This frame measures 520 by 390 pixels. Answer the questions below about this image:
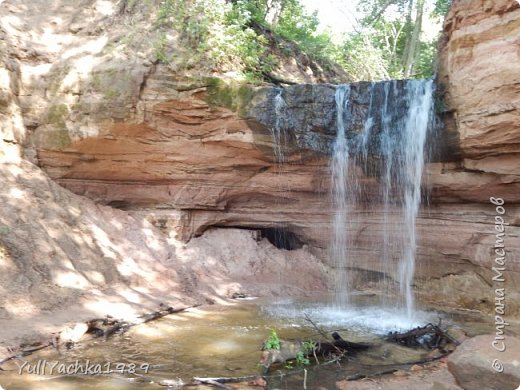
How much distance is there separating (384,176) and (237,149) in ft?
11.0

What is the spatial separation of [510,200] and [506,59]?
2872 millimetres

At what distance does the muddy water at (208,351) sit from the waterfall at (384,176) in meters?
1.82

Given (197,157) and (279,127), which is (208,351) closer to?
(279,127)

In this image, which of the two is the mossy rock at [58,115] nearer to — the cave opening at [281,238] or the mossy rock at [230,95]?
the mossy rock at [230,95]

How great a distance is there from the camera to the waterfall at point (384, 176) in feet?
31.1

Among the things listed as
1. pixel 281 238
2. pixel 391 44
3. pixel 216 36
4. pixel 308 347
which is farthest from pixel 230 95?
pixel 391 44

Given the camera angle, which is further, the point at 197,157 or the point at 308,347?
the point at 197,157

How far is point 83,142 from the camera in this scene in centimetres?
1055

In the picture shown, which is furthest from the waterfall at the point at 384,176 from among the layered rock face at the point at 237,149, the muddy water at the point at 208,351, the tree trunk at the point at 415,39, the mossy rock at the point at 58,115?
the tree trunk at the point at 415,39

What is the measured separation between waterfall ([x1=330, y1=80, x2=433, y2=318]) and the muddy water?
182 centimetres

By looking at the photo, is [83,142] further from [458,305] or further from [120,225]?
[458,305]

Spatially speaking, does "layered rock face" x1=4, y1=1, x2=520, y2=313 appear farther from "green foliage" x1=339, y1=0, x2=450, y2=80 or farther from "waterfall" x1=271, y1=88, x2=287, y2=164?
"green foliage" x1=339, y1=0, x2=450, y2=80

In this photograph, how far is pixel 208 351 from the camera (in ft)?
19.5

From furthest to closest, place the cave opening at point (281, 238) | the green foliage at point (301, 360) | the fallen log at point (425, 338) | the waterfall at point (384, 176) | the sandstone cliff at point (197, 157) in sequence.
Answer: the cave opening at point (281, 238), the waterfall at point (384, 176), the sandstone cliff at point (197, 157), the fallen log at point (425, 338), the green foliage at point (301, 360)
